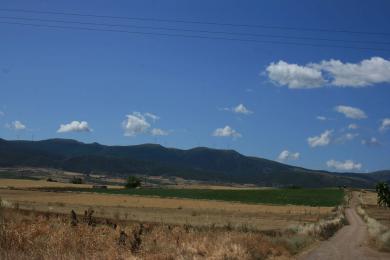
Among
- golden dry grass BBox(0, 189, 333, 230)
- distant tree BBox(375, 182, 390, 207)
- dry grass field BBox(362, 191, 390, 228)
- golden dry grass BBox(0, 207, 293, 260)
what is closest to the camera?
golden dry grass BBox(0, 207, 293, 260)

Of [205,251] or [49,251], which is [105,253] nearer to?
[49,251]

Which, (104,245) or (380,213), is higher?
(104,245)

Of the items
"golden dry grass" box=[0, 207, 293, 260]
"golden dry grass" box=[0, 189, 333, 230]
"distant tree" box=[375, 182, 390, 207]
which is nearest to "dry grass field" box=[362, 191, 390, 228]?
"distant tree" box=[375, 182, 390, 207]

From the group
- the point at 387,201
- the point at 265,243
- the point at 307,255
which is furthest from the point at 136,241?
the point at 387,201

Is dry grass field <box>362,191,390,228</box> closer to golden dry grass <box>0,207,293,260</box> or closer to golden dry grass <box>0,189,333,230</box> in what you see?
golden dry grass <box>0,189,333,230</box>

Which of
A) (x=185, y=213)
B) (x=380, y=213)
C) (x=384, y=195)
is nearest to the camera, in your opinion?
(x=185, y=213)

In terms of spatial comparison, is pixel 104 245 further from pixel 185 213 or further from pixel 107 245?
pixel 185 213

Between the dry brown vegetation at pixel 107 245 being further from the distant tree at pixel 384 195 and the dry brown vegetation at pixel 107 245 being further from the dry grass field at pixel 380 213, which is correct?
the distant tree at pixel 384 195

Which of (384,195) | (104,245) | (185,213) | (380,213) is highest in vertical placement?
(384,195)

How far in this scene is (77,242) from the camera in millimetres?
17312

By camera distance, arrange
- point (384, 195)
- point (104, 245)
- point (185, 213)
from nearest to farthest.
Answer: point (104, 245) → point (185, 213) → point (384, 195)

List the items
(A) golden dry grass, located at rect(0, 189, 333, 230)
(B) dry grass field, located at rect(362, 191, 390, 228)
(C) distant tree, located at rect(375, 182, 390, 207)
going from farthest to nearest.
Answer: (C) distant tree, located at rect(375, 182, 390, 207) < (B) dry grass field, located at rect(362, 191, 390, 228) < (A) golden dry grass, located at rect(0, 189, 333, 230)

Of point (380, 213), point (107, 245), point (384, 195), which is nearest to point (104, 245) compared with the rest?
point (107, 245)

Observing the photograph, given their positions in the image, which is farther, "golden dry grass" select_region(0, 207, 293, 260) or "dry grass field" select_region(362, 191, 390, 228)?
"dry grass field" select_region(362, 191, 390, 228)
